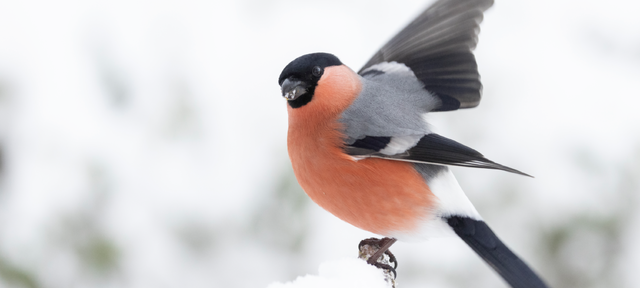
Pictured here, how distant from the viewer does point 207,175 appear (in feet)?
8.77

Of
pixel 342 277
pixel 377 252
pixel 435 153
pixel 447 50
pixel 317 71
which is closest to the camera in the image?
pixel 342 277

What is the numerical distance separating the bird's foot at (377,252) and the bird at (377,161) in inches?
1.1

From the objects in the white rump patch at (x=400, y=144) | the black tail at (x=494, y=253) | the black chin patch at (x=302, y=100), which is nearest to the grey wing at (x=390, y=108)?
the white rump patch at (x=400, y=144)

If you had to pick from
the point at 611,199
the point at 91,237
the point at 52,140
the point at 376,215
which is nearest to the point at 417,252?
the point at 611,199

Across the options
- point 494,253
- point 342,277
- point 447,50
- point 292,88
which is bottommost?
point 342,277

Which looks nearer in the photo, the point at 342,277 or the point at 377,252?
the point at 342,277

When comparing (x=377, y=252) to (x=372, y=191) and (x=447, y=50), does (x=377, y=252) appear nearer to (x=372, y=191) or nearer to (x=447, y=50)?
(x=372, y=191)

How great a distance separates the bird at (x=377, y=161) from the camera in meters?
1.45

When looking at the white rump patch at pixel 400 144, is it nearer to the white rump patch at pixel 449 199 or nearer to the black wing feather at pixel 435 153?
the black wing feather at pixel 435 153

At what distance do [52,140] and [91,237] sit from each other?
2.00 feet

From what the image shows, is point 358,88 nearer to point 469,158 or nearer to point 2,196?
point 469,158

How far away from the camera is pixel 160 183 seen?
261 centimetres

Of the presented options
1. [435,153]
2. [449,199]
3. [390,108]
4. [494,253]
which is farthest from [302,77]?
[494,253]

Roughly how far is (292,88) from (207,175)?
132 cm
